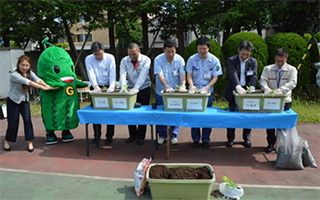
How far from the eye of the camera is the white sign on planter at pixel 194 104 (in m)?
3.79

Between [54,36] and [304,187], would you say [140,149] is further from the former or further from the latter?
[54,36]

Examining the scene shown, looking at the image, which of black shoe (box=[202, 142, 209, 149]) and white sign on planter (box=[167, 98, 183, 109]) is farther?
black shoe (box=[202, 142, 209, 149])

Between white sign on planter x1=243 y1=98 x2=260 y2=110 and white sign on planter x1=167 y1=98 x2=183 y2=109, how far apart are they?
2.84 feet

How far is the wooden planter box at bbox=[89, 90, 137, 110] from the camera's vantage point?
398 centimetres

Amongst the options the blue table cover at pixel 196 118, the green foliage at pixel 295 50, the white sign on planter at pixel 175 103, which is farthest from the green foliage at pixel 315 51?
the white sign on planter at pixel 175 103

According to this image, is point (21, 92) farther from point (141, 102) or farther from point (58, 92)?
point (141, 102)

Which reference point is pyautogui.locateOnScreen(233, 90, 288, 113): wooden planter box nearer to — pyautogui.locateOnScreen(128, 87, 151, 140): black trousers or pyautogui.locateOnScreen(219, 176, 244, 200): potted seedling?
pyautogui.locateOnScreen(219, 176, 244, 200): potted seedling

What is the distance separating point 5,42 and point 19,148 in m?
8.34

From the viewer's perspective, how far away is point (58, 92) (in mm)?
4660

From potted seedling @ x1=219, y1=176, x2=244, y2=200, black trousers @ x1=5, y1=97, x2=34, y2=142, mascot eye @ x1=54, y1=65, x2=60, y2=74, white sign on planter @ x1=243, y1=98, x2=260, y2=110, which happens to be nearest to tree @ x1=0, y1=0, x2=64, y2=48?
mascot eye @ x1=54, y1=65, x2=60, y2=74

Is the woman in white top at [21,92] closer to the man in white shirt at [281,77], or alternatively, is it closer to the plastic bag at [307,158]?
the man in white shirt at [281,77]

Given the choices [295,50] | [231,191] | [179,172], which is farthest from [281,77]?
[295,50]

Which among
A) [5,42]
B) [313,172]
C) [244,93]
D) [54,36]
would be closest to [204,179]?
[244,93]

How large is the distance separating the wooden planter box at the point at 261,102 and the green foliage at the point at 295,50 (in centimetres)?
477
